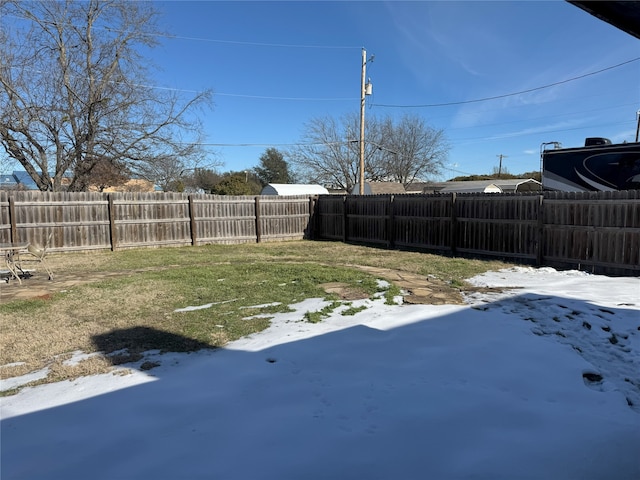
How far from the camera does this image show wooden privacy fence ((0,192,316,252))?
11625 millimetres

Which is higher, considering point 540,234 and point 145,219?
point 145,219

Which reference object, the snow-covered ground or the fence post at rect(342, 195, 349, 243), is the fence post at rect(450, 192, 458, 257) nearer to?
the fence post at rect(342, 195, 349, 243)

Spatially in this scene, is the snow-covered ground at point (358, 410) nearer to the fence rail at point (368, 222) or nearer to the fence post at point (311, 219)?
the fence rail at point (368, 222)

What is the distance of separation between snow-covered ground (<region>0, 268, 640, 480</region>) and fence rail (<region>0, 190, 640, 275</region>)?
4577 millimetres

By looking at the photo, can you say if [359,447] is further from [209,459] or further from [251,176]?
[251,176]

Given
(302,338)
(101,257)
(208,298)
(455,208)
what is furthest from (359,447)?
(101,257)

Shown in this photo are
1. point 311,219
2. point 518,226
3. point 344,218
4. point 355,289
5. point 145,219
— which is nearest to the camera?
point 355,289

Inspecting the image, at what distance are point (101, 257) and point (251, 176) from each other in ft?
162

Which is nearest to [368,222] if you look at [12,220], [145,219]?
[145,219]

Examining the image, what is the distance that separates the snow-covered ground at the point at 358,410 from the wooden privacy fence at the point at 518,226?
4.41 m

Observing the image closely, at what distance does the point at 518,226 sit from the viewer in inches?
380

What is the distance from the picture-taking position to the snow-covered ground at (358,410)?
7.18ft

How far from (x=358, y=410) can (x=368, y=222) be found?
37.7 feet

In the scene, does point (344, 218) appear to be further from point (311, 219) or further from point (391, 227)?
point (391, 227)
